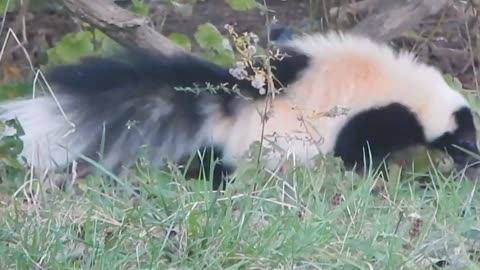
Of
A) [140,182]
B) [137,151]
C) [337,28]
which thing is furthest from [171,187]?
[337,28]

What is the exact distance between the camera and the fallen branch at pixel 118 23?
5.65 metres

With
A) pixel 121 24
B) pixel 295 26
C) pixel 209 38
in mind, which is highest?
pixel 121 24

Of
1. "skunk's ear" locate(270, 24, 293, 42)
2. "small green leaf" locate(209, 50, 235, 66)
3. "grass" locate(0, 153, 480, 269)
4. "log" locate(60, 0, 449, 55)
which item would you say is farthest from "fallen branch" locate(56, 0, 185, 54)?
"grass" locate(0, 153, 480, 269)

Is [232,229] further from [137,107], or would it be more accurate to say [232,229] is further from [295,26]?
[295,26]

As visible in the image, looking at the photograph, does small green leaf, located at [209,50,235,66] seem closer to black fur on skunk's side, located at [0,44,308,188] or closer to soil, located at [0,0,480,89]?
black fur on skunk's side, located at [0,44,308,188]

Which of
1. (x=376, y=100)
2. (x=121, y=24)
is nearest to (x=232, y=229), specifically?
(x=376, y=100)

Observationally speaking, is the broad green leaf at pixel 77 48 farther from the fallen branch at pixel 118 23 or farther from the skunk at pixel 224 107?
the skunk at pixel 224 107

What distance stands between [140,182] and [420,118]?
1998 mm

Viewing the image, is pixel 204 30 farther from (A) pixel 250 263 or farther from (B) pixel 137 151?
(A) pixel 250 263

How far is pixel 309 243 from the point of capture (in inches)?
141

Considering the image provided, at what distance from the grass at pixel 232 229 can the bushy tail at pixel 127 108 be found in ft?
3.51

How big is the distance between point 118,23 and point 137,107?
475 millimetres

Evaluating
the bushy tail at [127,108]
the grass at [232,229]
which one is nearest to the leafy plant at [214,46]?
the bushy tail at [127,108]

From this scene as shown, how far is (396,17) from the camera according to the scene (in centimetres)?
664
